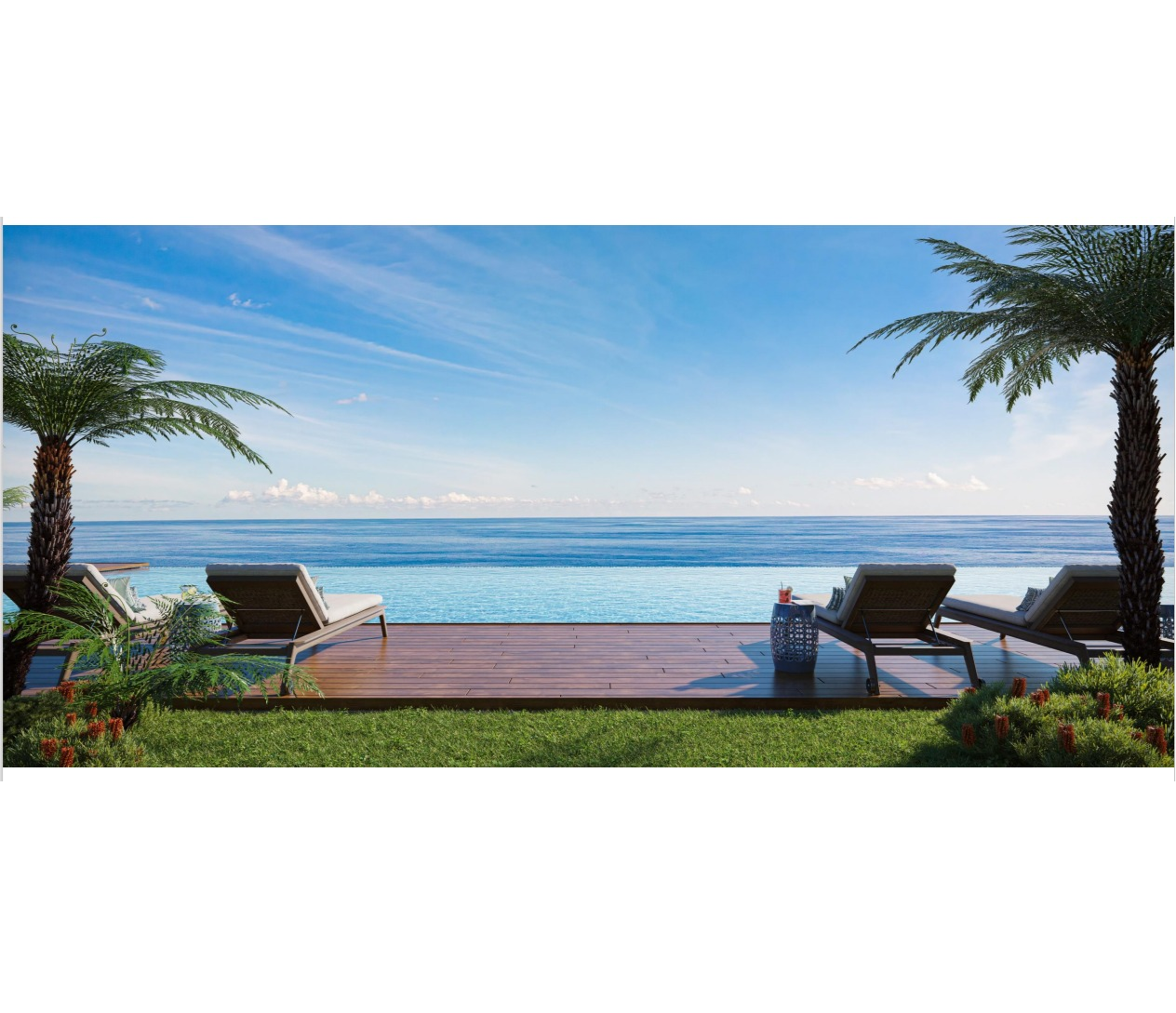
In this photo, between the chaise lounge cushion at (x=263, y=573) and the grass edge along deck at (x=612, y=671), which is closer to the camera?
the grass edge along deck at (x=612, y=671)

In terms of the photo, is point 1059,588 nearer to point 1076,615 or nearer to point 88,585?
point 1076,615

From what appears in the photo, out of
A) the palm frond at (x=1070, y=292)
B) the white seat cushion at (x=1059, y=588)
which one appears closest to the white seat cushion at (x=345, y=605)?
the palm frond at (x=1070, y=292)

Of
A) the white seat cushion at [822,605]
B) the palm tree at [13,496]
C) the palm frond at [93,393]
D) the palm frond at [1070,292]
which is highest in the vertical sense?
the palm frond at [1070,292]

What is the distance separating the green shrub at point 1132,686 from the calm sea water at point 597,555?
701cm

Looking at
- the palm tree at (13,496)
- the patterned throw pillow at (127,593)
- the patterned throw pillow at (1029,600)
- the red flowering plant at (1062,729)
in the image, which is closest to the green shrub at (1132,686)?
the red flowering plant at (1062,729)

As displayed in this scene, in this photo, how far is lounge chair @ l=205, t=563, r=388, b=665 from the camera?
535 centimetres

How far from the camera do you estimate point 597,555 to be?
96.0 ft

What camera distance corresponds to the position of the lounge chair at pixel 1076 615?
5246 mm

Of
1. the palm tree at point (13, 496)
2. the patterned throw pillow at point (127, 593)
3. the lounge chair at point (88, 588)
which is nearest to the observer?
the lounge chair at point (88, 588)

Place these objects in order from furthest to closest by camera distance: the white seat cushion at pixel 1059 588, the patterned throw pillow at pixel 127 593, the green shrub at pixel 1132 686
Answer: the patterned throw pillow at pixel 127 593, the white seat cushion at pixel 1059 588, the green shrub at pixel 1132 686

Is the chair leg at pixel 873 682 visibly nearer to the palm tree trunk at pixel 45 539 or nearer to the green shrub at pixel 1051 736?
the green shrub at pixel 1051 736

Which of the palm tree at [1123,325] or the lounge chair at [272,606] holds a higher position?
the palm tree at [1123,325]
